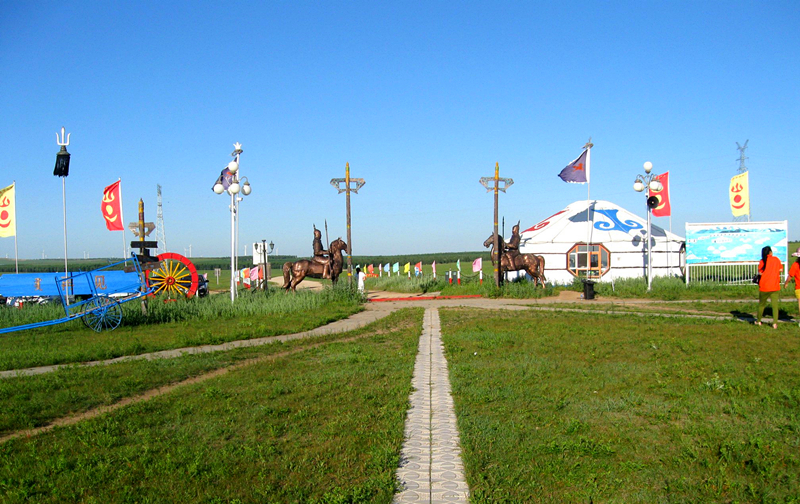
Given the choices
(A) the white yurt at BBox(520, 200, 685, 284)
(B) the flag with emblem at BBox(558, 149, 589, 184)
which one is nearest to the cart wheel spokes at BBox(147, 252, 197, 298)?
(A) the white yurt at BBox(520, 200, 685, 284)

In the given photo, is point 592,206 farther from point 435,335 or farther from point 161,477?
point 161,477

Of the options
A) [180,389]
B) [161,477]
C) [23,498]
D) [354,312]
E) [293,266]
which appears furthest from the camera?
[293,266]

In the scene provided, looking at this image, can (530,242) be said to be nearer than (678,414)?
No

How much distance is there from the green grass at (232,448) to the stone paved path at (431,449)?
0.13 meters

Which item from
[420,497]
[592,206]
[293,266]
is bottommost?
[420,497]

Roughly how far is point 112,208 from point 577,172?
19.1 m

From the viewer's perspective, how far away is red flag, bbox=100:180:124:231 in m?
19.4

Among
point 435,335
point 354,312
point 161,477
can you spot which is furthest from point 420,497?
point 354,312

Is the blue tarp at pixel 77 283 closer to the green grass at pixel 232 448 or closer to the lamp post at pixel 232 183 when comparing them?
the lamp post at pixel 232 183

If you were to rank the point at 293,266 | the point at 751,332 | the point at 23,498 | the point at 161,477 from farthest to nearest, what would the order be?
the point at 293,266, the point at 751,332, the point at 161,477, the point at 23,498

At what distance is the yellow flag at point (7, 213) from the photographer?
63.8 ft

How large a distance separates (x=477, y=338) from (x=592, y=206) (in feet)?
68.3

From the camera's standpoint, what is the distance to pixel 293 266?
23.4 meters

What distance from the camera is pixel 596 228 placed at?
2764 cm
